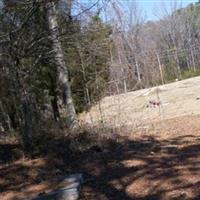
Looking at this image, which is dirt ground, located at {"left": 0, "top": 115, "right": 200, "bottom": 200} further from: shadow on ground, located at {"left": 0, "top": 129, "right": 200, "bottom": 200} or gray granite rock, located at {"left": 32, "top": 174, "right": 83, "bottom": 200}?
gray granite rock, located at {"left": 32, "top": 174, "right": 83, "bottom": 200}

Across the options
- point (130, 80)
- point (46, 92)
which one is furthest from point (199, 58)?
point (130, 80)

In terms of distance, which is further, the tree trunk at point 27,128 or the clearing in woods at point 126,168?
the tree trunk at point 27,128

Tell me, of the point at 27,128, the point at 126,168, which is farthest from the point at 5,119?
the point at 126,168

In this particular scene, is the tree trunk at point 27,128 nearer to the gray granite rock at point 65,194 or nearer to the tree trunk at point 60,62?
the tree trunk at point 60,62

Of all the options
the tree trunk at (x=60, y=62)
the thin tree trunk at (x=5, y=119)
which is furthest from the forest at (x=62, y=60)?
the thin tree trunk at (x=5, y=119)

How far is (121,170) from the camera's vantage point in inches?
258

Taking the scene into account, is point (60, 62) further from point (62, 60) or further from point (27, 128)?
point (27, 128)

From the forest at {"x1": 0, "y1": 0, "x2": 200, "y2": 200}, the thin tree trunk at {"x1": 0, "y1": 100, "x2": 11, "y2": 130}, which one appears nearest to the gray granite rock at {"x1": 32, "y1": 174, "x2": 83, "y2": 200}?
the forest at {"x1": 0, "y1": 0, "x2": 200, "y2": 200}

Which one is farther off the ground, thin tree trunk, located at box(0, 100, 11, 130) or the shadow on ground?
thin tree trunk, located at box(0, 100, 11, 130)

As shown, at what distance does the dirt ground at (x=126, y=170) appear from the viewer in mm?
5523

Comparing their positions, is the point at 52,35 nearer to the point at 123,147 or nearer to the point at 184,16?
the point at 123,147

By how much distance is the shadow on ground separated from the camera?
5.52 m

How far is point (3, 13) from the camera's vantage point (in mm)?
8445

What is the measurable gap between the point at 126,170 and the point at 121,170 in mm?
90
